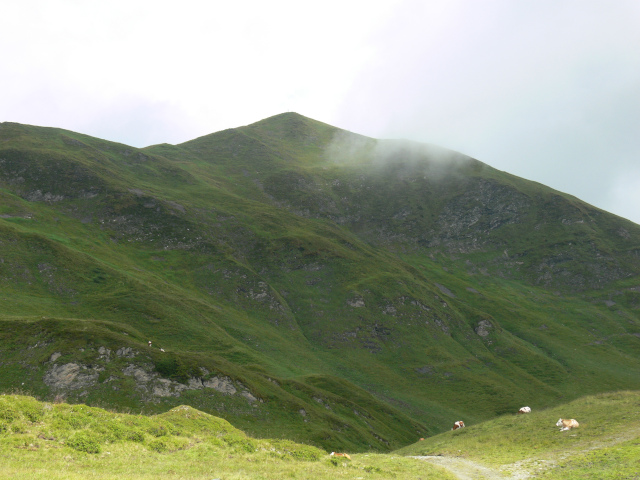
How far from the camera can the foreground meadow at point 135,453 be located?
2019cm

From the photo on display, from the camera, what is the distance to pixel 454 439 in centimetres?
5247

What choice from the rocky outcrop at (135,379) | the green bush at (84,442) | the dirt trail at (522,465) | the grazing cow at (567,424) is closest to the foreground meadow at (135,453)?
the green bush at (84,442)

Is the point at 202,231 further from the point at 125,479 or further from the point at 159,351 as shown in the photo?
the point at 125,479

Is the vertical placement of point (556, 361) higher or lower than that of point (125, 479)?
lower

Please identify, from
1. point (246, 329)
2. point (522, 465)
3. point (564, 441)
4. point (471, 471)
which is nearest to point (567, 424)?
point (564, 441)

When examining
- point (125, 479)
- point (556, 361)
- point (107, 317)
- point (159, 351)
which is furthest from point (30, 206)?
point (556, 361)

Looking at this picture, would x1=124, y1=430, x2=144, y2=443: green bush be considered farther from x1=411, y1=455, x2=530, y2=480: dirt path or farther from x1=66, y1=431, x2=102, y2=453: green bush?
x1=411, y1=455, x2=530, y2=480: dirt path

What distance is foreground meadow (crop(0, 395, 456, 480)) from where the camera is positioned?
20.2 m

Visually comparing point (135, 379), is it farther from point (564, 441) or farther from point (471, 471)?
point (564, 441)

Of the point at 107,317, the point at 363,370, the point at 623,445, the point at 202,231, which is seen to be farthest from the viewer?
the point at 202,231

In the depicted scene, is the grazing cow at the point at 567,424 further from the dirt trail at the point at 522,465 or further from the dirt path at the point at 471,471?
the dirt path at the point at 471,471

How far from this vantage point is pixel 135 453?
24.2m

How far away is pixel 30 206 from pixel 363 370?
446ft

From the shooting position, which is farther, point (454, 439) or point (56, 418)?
point (454, 439)
